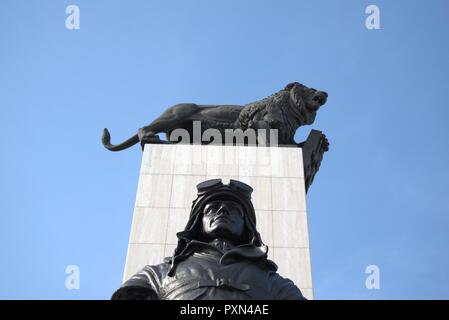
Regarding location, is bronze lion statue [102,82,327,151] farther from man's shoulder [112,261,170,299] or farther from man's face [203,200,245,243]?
man's shoulder [112,261,170,299]

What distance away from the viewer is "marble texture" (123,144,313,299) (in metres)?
7.79

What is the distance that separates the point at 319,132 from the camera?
10570 mm

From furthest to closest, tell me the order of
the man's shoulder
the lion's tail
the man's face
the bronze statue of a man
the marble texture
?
the lion's tail
the marble texture
the man's face
the man's shoulder
the bronze statue of a man

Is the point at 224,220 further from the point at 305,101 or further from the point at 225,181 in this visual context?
the point at 305,101

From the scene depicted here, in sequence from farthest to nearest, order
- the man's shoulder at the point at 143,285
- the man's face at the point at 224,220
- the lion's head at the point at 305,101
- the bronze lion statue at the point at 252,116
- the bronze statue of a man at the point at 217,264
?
the lion's head at the point at 305,101 → the bronze lion statue at the point at 252,116 → the man's face at the point at 224,220 → the man's shoulder at the point at 143,285 → the bronze statue of a man at the point at 217,264

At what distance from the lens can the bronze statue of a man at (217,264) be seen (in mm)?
4012

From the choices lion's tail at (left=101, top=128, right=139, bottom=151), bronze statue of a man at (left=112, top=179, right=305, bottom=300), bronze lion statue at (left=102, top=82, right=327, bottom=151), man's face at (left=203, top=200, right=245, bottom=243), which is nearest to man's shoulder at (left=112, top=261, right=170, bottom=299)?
bronze statue of a man at (left=112, top=179, right=305, bottom=300)

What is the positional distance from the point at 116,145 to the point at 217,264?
25.1 ft

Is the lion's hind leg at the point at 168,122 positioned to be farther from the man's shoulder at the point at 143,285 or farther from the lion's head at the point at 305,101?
the man's shoulder at the point at 143,285

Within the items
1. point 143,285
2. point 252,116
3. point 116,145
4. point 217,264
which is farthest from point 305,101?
point 143,285

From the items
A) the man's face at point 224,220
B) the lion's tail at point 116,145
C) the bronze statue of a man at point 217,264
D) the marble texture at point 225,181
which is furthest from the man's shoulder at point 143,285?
the lion's tail at point 116,145

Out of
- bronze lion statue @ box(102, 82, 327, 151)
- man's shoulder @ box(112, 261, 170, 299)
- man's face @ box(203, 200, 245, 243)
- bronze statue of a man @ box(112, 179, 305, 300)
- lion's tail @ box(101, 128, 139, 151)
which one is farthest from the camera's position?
lion's tail @ box(101, 128, 139, 151)
